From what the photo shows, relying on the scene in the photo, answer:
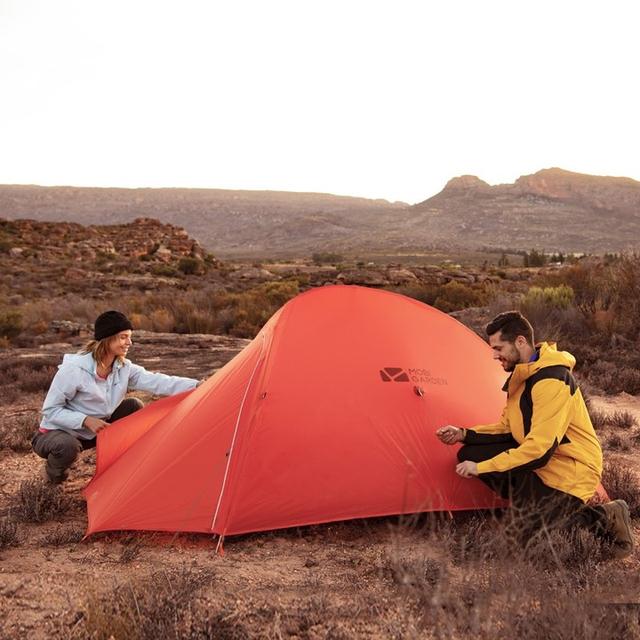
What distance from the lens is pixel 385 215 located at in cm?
10475

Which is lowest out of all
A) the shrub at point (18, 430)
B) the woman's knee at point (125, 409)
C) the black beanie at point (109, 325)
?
the shrub at point (18, 430)

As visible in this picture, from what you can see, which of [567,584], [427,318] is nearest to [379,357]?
[427,318]

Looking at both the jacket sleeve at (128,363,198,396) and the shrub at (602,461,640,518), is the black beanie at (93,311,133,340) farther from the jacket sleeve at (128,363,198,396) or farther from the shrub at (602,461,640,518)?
the shrub at (602,461,640,518)

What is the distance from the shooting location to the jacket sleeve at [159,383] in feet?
16.7

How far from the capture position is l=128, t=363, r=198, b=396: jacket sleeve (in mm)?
5098

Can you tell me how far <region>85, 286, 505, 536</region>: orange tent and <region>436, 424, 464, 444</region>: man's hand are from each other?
18cm

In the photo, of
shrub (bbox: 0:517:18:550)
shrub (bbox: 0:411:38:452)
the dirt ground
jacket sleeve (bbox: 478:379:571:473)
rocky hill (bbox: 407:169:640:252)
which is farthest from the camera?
rocky hill (bbox: 407:169:640:252)

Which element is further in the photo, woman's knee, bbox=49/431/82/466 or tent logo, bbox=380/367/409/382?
woman's knee, bbox=49/431/82/466

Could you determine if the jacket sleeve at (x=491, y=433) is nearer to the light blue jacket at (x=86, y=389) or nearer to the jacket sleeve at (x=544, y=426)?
the jacket sleeve at (x=544, y=426)

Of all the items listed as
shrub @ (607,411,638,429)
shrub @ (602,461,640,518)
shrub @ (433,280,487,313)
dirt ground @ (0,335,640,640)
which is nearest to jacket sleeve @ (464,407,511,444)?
dirt ground @ (0,335,640,640)

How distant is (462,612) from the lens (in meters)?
2.55

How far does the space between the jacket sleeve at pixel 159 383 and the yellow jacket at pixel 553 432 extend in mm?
2601

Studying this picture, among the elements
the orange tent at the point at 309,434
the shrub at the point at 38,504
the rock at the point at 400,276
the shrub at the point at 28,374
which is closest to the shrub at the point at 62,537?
the orange tent at the point at 309,434

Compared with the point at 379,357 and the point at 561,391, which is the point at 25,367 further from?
the point at 561,391
